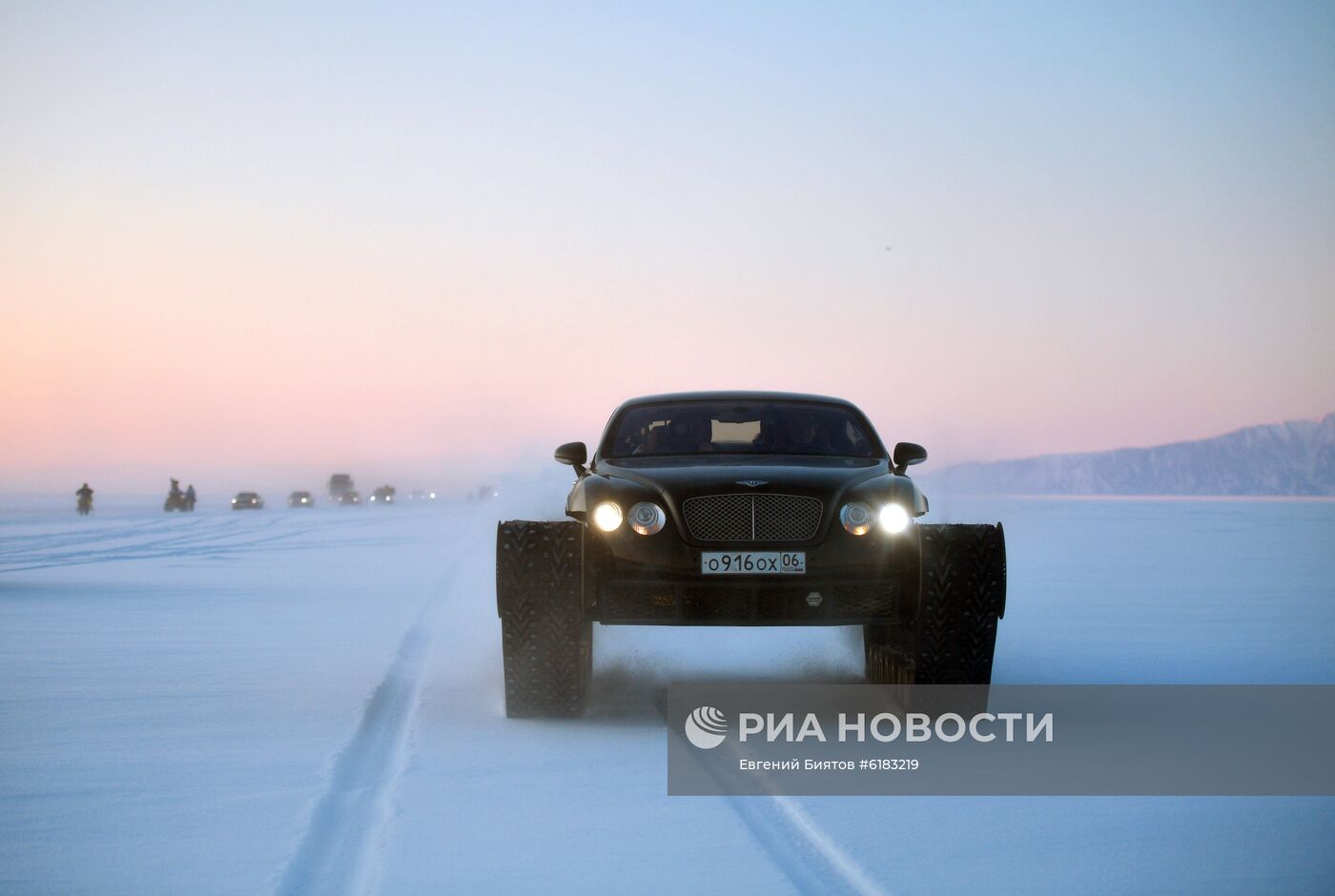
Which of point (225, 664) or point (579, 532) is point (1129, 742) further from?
point (225, 664)

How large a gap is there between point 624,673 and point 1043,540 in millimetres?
21079

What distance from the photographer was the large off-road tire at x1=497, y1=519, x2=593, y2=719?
680 centimetres

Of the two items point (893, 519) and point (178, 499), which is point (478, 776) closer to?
point (893, 519)

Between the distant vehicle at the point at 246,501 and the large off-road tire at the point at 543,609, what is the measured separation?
75.6 m

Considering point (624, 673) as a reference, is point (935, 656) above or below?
above

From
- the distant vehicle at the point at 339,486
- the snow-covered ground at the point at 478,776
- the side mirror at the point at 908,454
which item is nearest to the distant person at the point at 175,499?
the distant vehicle at the point at 339,486

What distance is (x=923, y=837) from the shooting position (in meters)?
4.55

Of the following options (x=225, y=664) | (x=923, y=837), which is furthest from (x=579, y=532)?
(x=225, y=664)

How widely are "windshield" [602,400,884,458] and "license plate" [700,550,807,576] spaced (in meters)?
1.65

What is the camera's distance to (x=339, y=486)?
110m

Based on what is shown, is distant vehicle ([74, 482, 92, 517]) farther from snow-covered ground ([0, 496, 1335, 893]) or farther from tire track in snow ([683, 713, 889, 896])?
tire track in snow ([683, 713, 889, 896])

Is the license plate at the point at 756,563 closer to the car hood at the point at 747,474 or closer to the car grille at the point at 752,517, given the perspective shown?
the car grille at the point at 752,517

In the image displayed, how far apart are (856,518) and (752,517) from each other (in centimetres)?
56

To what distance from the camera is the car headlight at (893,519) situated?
6.76 metres
